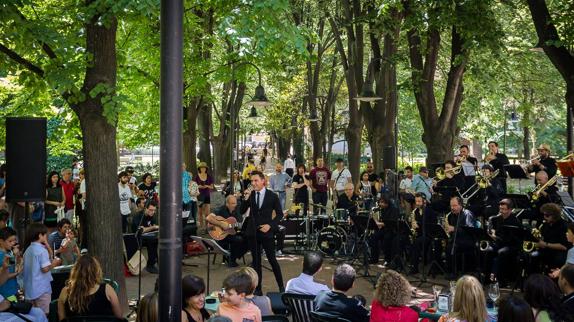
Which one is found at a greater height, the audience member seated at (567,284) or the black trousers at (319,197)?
the black trousers at (319,197)

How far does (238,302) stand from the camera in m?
5.95

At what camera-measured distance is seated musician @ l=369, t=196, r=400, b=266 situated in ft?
44.2

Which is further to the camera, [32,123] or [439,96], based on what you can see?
[439,96]

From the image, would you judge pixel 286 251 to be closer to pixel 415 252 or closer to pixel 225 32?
pixel 415 252

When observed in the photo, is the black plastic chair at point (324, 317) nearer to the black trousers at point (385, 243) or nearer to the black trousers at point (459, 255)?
the black trousers at point (459, 255)

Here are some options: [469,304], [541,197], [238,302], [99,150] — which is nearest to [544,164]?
[541,197]

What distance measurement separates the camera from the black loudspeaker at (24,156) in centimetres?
951

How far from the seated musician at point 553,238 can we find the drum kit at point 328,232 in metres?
4.29

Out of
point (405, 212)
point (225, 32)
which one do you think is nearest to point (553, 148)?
point (405, 212)

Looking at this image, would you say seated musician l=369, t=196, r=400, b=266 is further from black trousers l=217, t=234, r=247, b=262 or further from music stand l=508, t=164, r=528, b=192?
music stand l=508, t=164, r=528, b=192

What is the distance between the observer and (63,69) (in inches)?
358

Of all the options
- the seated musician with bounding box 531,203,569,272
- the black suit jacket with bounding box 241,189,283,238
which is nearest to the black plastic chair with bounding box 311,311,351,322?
the black suit jacket with bounding box 241,189,283,238

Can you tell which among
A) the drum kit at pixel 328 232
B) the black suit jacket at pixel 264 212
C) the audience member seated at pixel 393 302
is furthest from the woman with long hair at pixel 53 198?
the audience member seated at pixel 393 302

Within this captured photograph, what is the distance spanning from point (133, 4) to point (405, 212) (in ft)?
29.6
